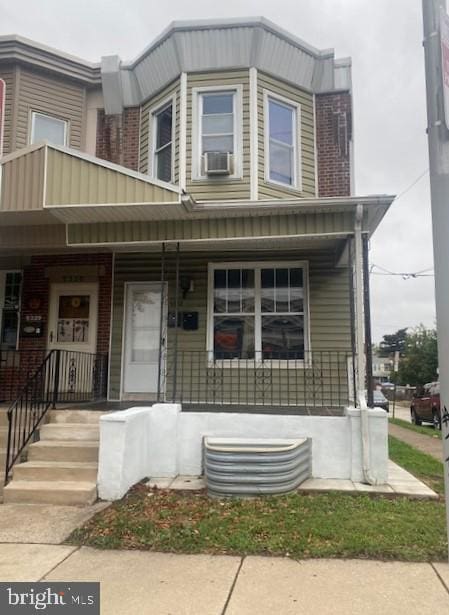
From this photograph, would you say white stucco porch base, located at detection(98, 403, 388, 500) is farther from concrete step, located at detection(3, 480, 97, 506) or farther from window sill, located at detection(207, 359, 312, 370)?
window sill, located at detection(207, 359, 312, 370)

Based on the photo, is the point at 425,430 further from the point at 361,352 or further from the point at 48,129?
the point at 48,129

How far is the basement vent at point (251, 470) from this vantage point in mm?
5422

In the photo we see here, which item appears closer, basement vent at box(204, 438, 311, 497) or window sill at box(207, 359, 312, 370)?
basement vent at box(204, 438, 311, 497)

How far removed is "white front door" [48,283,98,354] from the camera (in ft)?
29.2

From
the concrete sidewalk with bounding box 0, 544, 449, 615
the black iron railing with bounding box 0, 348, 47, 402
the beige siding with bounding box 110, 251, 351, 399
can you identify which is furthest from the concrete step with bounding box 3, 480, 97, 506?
the black iron railing with bounding box 0, 348, 47, 402

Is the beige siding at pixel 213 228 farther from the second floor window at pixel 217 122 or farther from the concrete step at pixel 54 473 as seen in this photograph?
the concrete step at pixel 54 473

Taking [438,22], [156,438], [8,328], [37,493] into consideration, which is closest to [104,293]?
[8,328]

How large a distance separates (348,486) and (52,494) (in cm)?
334

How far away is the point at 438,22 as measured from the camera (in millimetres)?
2400

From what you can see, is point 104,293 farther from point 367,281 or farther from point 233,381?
point 367,281

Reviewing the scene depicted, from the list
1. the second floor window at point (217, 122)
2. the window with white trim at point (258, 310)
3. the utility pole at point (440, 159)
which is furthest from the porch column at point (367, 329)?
the utility pole at point (440, 159)

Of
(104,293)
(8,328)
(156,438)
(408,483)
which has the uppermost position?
(104,293)

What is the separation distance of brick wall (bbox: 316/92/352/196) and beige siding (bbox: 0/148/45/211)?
16.4 ft

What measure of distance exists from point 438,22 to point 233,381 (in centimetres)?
644
